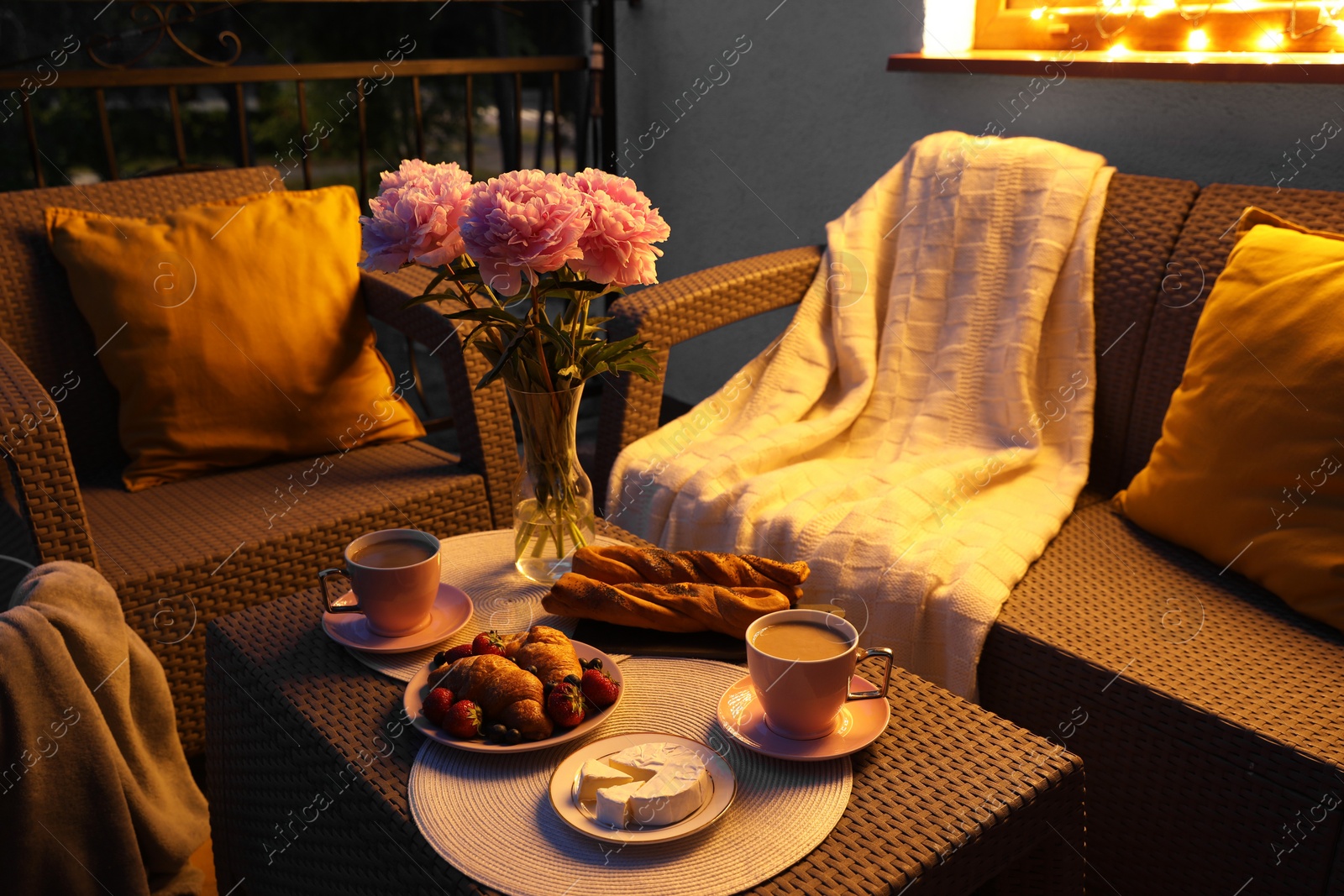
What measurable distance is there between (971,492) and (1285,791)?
2.09 ft

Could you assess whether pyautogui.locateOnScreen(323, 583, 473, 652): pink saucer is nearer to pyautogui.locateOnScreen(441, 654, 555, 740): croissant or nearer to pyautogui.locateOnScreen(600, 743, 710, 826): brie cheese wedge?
pyautogui.locateOnScreen(441, 654, 555, 740): croissant

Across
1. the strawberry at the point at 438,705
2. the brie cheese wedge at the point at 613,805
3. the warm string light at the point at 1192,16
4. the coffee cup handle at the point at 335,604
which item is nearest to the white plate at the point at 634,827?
the brie cheese wedge at the point at 613,805

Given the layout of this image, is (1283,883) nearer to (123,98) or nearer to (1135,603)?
(1135,603)

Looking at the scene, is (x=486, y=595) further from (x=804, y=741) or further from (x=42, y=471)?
(x=42, y=471)

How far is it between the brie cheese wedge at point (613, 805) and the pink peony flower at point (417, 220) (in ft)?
1.73

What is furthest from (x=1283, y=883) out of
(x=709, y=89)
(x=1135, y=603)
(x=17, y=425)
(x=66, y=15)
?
(x=66, y=15)

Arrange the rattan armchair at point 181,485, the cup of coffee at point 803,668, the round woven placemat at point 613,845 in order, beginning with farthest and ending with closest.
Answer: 1. the rattan armchair at point 181,485
2. the cup of coffee at point 803,668
3. the round woven placemat at point 613,845

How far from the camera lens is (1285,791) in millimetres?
1053

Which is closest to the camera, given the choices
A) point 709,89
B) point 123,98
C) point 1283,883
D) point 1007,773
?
point 1007,773

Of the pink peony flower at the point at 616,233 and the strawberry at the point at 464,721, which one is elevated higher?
the pink peony flower at the point at 616,233

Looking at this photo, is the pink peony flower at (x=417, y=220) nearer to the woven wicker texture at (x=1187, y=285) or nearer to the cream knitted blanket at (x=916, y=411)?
the cream knitted blanket at (x=916, y=411)

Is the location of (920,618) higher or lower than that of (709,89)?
lower

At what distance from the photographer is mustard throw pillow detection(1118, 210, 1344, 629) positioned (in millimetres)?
1265

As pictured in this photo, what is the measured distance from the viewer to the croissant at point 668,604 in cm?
107
